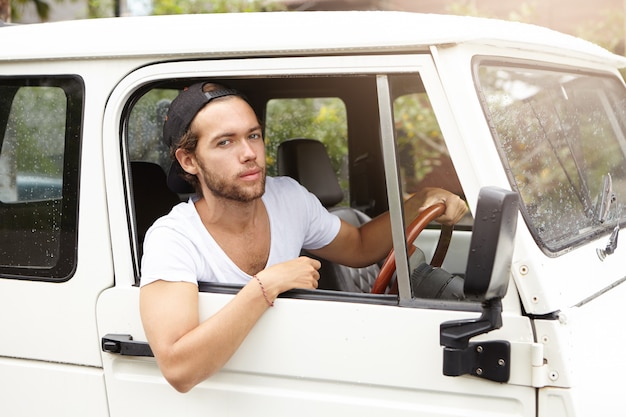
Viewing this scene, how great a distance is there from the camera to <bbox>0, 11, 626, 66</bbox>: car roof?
6.84ft

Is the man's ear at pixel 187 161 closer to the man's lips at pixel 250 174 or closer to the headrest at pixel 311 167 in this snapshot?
the man's lips at pixel 250 174

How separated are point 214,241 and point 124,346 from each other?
0.42 meters

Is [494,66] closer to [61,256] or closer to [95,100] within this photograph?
[95,100]

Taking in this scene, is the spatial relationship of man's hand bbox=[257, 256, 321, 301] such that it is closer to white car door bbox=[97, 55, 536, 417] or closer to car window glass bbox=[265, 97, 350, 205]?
white car door bbox=[97, 55, 536, 417]

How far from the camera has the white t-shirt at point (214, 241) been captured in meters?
2.31

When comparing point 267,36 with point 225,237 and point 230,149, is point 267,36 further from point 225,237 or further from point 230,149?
point 225,237

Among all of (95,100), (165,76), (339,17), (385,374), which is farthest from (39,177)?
(385,374)

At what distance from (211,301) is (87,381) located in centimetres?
49

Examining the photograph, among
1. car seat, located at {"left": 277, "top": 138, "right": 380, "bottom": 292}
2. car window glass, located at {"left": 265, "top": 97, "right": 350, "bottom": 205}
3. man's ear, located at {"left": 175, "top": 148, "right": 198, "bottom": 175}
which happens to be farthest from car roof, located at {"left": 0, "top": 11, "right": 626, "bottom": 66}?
car window glass, located at {"left": 265, "top": 97, "right": 350, "bottom": 205}

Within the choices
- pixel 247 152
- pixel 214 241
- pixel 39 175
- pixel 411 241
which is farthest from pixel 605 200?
pixel 39 175

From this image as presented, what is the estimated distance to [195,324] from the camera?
2.24m

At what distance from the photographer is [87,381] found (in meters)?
2.44

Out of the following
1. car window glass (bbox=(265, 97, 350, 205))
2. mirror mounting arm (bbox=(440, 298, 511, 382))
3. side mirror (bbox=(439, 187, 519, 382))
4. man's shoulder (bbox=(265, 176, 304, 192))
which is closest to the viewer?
side mirror (bbox=(439, 187, 519, 382))

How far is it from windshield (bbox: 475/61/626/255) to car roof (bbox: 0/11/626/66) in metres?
0.13
